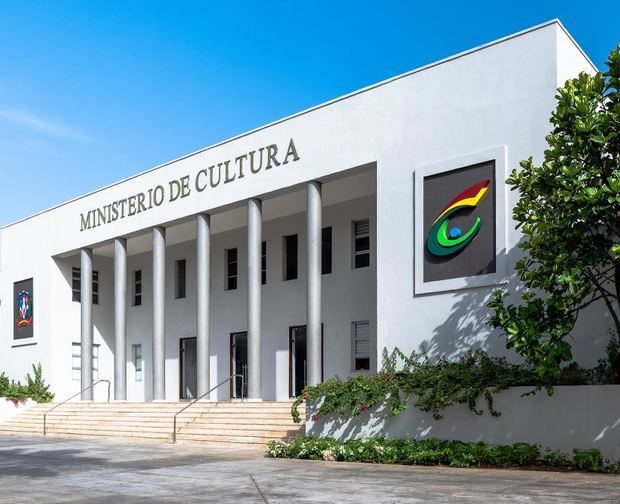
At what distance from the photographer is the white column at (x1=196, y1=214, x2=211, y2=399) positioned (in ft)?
77.4

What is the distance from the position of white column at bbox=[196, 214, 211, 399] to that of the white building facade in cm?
5

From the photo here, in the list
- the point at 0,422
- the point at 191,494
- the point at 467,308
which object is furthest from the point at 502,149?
the point at 0,422

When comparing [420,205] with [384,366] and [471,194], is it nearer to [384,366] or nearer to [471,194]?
[471,194]

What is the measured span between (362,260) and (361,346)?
2.60 metres

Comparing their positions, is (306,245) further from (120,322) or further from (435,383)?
(435,383)

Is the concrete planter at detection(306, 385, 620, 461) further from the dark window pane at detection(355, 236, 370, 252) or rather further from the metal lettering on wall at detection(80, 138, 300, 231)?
the dark window pane at detection(355, 236, 370, 252)

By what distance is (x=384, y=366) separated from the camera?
18.4 metres

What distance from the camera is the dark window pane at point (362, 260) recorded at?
2427 cm

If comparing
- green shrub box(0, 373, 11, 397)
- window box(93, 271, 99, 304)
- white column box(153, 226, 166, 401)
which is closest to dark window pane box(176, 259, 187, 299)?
window box(93, 271, 99, 304)

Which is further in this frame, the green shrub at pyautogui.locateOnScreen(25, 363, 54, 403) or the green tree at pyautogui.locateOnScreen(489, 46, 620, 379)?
the green shrub at pyautogui.locateOnScreen(25, 363, 54, 403)

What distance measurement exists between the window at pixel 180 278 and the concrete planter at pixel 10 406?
6795 millimetres

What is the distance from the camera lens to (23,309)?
1300 inches

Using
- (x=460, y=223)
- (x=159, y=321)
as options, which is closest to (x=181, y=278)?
(x=159, y=321)

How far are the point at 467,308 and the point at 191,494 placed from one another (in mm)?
8307
